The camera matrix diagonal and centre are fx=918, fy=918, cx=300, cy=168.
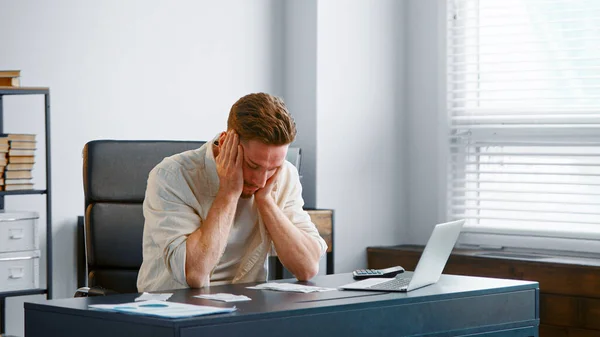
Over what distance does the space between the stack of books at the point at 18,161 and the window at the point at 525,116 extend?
81.5 inches

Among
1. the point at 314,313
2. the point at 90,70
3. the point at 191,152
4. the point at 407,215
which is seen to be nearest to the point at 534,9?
the point at 407,215

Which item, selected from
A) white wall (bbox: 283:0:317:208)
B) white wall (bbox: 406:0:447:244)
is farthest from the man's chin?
white wall (bbox: 406:0:447:244)

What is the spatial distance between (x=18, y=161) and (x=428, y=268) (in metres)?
1.79

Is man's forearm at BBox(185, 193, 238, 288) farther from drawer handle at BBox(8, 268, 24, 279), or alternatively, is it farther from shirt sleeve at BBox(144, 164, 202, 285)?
drawer handle at BBox(8, 268, 24, 279)

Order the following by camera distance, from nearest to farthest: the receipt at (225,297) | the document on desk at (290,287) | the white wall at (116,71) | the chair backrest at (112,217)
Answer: the receipt at (225,297), the document on desk at (290,287), the chair backrest at (112,217), the white wall at (116,71)

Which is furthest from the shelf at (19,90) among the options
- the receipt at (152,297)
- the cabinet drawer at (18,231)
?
the receipt at (152,297)

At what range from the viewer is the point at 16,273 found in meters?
3.34

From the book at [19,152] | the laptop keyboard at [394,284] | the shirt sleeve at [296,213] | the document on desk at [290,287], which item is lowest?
the document on desk at [290,287]

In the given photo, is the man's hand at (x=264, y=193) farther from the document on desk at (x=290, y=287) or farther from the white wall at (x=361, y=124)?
the white wall at (x=361, y=124)

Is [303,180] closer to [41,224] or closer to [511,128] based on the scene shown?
[511,128]

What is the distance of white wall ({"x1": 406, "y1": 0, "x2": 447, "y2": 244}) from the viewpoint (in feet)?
15.1

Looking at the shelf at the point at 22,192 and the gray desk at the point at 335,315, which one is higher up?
the shelf at the point at 22,192

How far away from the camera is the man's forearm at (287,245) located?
8.22ft

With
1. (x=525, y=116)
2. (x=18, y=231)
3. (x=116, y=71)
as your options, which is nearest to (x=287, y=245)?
(x=18, y=231)
